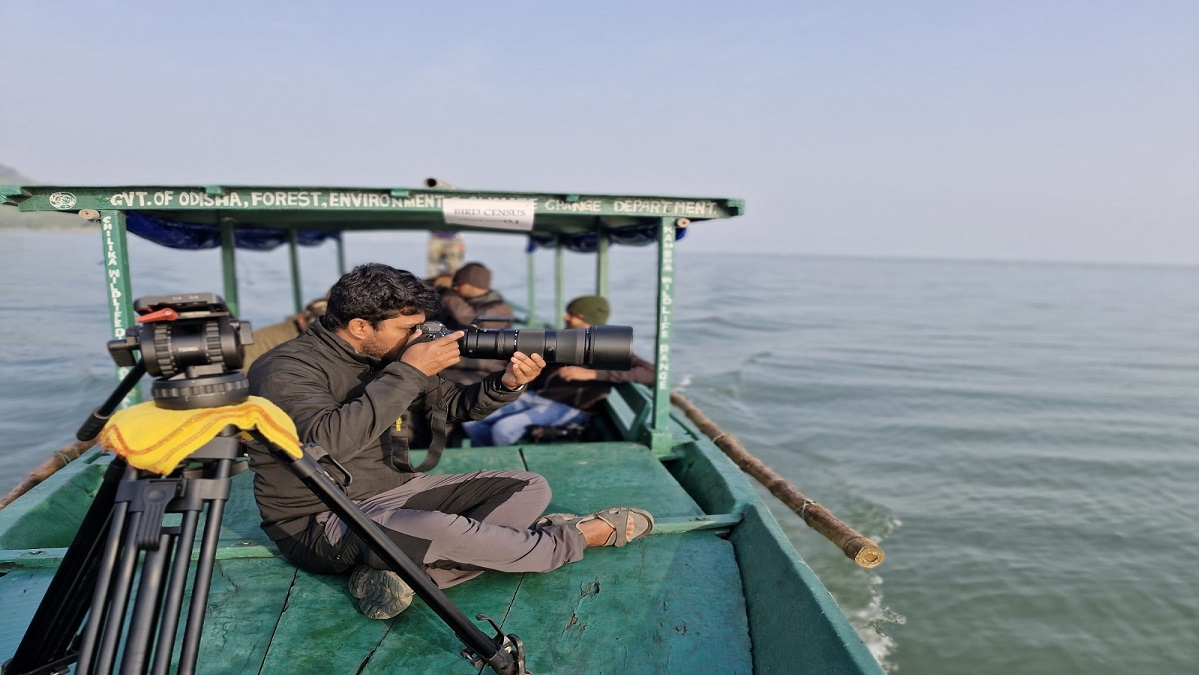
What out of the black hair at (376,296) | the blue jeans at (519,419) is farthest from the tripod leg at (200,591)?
the blue jeans at (519,419)

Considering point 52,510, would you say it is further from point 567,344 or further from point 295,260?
point 295,260

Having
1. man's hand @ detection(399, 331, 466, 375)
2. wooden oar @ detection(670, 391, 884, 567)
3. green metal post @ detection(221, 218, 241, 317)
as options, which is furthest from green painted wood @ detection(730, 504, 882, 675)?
green metal post @ detection(221, 218, 241, 317)

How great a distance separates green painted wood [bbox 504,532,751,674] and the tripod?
0.85m

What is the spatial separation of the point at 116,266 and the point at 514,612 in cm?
306

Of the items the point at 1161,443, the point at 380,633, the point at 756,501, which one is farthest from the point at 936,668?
the point at 1161,443

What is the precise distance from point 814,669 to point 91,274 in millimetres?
35769

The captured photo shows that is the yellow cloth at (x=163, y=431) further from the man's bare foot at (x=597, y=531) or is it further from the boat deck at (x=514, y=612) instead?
the man's bare foot at (x=597, y=531)

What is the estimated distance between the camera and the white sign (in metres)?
4.17

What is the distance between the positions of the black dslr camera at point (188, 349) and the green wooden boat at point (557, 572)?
133cm

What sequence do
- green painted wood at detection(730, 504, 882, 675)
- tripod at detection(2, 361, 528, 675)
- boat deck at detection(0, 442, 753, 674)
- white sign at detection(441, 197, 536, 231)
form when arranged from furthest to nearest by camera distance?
white sign at detection(441, 197, 536, 231) → boat deck at detection(0, 442, 753, 674) → green painted wood at detection(730, 504, 882, 675) → tripod at detection(2, 361, 528, 675)

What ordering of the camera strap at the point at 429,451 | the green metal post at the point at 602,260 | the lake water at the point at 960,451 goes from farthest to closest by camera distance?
the green metal post at the point at 602,260 < the lake water at the point at 960,451 < the camera strap at the point at 429,451

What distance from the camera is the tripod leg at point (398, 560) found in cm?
178

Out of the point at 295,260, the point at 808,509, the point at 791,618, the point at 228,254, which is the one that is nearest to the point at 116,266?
the point at 228,254

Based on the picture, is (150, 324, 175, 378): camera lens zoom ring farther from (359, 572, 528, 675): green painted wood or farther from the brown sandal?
the brown sandal
